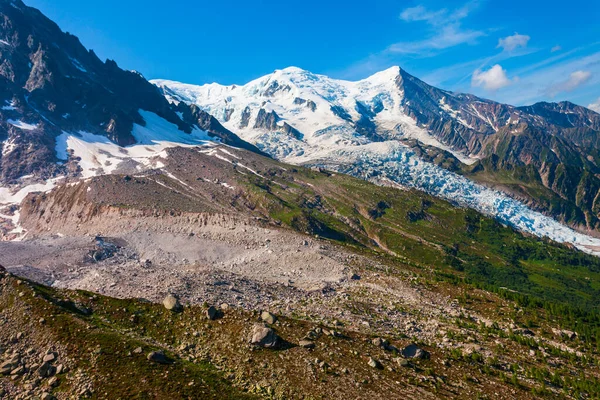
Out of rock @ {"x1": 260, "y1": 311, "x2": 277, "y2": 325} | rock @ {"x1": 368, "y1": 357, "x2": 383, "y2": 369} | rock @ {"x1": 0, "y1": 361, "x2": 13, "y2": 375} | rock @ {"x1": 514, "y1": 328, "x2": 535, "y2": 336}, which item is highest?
rock @ {"x1": 514, "y1": 328, "x2": 535, "y2": 336}

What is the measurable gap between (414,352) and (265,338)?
57.8 feet

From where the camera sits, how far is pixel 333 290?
69.4m

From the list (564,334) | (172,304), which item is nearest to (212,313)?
(172,304)

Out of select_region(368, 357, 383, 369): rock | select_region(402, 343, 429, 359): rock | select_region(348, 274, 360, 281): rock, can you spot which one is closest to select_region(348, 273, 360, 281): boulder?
select_region(348, 274, 360, 281): rock

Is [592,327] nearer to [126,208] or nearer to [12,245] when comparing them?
[12,245]

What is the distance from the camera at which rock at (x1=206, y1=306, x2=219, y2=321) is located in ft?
149

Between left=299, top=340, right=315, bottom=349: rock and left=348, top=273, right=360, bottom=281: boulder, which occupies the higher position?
left=299, top=340, right=315, bottom=349: rock

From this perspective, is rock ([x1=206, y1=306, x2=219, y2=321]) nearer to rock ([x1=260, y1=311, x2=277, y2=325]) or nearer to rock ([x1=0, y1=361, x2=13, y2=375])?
rock ([x1=260, y1=311, x2=277, y2=325])

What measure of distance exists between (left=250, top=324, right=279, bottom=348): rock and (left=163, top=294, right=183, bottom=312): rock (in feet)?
38.3

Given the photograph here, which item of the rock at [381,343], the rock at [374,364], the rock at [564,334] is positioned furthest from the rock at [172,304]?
the rock at [564,334]

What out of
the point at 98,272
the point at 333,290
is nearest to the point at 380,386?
the point at 333,290

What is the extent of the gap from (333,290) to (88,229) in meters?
98.6

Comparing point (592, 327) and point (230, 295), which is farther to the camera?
point (592, 327)

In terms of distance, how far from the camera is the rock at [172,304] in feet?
154
